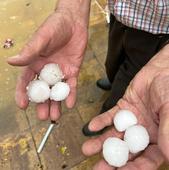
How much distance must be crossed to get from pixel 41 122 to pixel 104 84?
387 millimetres

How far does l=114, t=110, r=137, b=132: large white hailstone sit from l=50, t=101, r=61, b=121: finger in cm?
21

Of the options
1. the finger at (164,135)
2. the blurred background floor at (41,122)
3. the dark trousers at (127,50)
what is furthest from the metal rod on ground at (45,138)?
the finger at (164,135)

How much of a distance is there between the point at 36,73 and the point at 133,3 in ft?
1.38

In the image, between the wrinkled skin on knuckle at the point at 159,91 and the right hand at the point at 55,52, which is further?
the right hand at the point at 55,52

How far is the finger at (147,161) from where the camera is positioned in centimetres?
85

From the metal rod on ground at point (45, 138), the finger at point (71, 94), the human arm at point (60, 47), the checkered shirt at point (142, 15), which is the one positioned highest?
the checkered shirt at point (142, 15)

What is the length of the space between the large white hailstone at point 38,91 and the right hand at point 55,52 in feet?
0.06

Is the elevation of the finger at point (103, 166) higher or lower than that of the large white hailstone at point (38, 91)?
lower

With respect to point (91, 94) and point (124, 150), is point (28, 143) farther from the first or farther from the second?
point (124, 150)

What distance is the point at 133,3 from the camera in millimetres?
1038

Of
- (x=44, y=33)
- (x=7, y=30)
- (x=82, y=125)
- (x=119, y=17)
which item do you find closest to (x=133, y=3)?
(x=119, y=17)

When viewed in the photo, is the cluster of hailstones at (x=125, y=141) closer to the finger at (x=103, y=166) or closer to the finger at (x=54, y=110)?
the finger at (x=103, y=166)

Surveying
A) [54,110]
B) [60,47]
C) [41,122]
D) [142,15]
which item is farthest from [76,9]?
[41,122]

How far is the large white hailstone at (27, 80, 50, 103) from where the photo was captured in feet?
3.51
